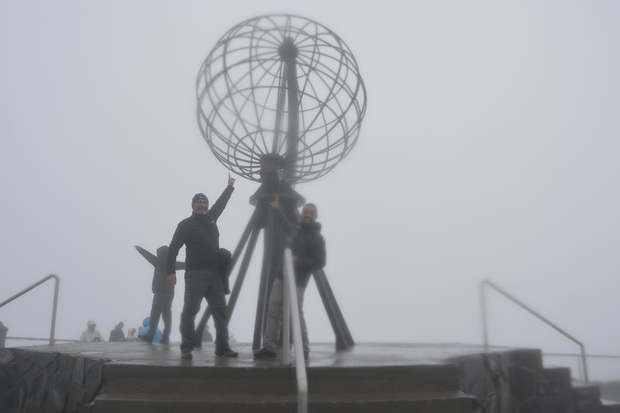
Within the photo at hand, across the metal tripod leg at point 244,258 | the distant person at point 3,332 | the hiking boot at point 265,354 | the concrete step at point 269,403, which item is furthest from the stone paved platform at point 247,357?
the distant person at point 3,332

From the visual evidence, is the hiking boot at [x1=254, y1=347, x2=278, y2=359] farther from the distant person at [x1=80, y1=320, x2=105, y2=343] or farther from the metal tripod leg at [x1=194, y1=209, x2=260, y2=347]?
the distant person at [x1=80, y1=320, x2=105, y2=343]

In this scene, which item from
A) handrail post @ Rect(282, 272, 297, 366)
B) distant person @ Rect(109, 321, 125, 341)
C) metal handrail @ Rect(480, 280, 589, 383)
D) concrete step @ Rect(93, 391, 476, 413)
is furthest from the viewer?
distant person @ Rect(109, 321, 125, 341)

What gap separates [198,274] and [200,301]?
0.24 metres

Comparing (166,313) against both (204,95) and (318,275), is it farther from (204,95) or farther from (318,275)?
(204,95)

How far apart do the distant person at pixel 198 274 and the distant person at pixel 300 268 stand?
1.23 ft

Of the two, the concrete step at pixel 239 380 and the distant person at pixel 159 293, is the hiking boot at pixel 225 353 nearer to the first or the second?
the concrete step at pixel 239 380

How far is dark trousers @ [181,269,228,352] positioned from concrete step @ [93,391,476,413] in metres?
1.09

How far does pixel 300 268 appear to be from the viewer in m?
4.50

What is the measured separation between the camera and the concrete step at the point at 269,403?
316 centimetres

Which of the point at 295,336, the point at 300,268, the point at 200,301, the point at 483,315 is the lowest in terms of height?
the point at 295,336

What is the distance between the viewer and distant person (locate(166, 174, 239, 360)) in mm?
4457

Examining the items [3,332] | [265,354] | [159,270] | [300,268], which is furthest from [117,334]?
[300,268]

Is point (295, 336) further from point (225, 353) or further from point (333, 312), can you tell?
point (333, 312)

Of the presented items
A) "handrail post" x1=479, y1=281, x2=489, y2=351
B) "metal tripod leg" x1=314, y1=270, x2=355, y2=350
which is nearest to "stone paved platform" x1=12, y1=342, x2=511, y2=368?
"metal tripod leg" x1=314, y1=270, x2=355, y2=350
